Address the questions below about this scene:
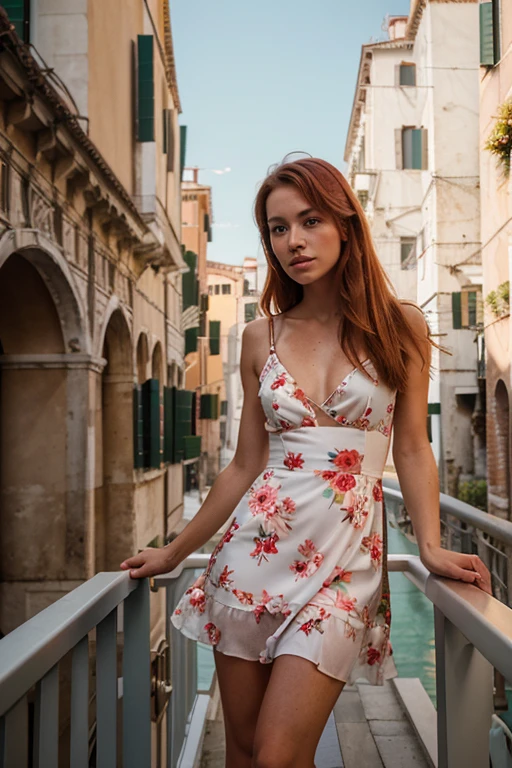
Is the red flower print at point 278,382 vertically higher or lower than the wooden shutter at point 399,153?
lower

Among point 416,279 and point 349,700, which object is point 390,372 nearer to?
point 349,700

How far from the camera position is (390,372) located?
1711 mm

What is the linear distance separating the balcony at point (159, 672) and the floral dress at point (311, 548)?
0.53 ft

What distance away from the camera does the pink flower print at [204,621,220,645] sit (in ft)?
5.43

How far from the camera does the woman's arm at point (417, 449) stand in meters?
1.71

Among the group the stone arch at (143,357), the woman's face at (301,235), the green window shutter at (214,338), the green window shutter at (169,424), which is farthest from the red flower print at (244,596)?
the green window shutter at (214,338)

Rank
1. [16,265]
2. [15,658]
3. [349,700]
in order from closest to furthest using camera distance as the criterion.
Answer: [15,658] < [349,700] < [16,265]

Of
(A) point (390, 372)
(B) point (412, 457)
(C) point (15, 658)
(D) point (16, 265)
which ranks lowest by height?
(C) point (15, 658)

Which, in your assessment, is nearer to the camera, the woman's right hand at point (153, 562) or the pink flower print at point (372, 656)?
the pink flower print at point (372, 656)

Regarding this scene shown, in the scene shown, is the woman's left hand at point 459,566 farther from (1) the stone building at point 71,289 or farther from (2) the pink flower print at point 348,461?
(1) the stone building at point 71,289

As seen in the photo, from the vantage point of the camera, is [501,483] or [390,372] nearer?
[390,372]

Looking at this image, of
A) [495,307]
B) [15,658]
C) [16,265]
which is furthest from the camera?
[495,307]

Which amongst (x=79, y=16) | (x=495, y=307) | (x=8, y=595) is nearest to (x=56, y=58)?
(x=79, y=16)

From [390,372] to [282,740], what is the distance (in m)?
0.78
